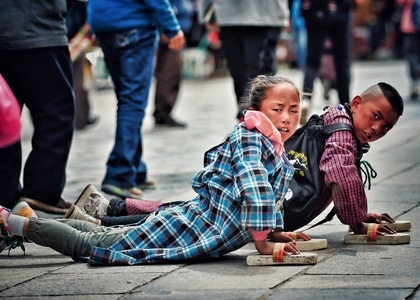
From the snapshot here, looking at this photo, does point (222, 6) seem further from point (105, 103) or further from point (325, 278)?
point (105, 103)

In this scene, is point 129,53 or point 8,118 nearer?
point 8,118

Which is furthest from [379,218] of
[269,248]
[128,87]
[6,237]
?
[128,87]

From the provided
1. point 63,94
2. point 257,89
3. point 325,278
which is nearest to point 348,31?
point 63,94

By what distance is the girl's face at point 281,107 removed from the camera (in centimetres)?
468

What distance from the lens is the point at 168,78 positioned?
38.6 feet

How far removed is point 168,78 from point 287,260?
7422mm

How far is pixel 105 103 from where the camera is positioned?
16.6m

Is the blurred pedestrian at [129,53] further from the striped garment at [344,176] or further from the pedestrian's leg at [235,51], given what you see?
the striped garment at [344,176]

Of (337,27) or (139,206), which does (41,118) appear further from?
(337,27)

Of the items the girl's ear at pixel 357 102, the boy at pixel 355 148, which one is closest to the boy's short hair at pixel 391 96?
the boy at pixel 355 148

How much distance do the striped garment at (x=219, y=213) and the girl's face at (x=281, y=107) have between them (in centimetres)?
11

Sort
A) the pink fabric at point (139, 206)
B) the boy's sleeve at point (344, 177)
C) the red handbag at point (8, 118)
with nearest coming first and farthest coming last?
1. the red handbag at point (8, 118)
2. the boy's sleeve at point (344, 177)
3. the pink fabric at point (139, 206)

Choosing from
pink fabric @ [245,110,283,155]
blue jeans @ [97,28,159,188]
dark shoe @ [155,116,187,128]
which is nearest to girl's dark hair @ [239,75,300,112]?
pink fabric @ [245,110,283,155]

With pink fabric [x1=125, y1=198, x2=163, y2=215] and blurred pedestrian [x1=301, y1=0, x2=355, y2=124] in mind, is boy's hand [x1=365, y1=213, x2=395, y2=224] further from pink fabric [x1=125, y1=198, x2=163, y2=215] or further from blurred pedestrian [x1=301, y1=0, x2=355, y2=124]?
blurred pedestrian [x1=301, y1=0, x2=355, y2=124]
